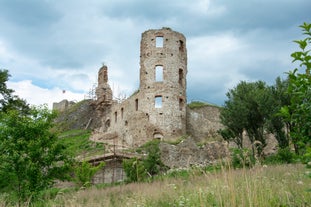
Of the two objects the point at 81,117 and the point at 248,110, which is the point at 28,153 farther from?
the point at 81,117

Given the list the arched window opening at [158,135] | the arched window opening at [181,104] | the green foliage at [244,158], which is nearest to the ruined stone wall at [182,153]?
the arched window opening at [158,135]

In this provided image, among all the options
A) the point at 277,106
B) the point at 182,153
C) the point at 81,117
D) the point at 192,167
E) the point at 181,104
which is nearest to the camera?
the point at 192,167

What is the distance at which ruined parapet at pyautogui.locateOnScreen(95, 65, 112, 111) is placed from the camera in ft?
131

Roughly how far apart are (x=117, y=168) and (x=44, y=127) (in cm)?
897

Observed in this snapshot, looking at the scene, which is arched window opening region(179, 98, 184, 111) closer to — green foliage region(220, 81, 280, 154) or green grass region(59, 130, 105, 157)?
green foliage region(220, 81, 280, 154)

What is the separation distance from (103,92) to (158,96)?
12.0 m

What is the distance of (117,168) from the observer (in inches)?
934

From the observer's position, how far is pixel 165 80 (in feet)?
99.0

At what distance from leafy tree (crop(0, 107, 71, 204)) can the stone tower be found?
1403 centimetres

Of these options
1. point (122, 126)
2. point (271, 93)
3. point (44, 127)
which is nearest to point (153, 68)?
point (122, 126)

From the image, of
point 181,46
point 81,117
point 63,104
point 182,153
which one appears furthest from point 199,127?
point 63,104

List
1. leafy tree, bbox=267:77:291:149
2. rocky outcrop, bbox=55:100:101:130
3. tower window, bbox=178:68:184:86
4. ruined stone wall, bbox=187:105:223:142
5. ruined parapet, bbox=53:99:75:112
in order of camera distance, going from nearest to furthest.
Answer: leafy tree, bbox=267:77:291:149 < tower window, bbox=178:68:184:86 < ruined stone wall, bbox=187:105:223:142 < rocky outcrop, bbox=55:100:101:130 < ruined parapet, bbox=53:99:75:112

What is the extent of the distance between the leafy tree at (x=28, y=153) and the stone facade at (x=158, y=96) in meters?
13.8

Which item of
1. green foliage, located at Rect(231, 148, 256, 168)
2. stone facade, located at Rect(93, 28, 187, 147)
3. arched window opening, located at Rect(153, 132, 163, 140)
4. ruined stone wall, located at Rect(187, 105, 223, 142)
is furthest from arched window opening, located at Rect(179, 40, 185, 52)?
green foliage, located at Rect(231, 148, 256, 168)
